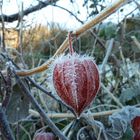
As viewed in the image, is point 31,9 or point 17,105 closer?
point 17,105

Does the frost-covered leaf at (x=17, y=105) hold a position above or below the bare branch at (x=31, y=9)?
below

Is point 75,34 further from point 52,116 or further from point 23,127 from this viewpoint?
point 23,127

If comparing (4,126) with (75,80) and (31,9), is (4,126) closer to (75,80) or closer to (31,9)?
A: (75,80)

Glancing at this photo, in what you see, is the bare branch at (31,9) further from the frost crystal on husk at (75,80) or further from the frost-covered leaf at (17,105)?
the frost crystal on husk at (75,80)

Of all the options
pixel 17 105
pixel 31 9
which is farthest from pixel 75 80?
pixel 31 9

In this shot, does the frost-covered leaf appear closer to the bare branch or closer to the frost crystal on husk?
the frost crystal on husk

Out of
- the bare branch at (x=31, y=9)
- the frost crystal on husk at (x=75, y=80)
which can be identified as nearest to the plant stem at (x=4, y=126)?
the frost crystal on husk at (x=75, y=80)

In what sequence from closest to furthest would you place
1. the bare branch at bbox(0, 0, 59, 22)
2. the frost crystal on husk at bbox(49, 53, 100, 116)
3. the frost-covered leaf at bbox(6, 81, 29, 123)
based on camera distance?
the frost crystal on husk at bbox(49, 53, 100, 116), the frost-covered leaf at bbox(6, 81, 29, 123), the bare branch at bbox(0, 0, 59, 22)

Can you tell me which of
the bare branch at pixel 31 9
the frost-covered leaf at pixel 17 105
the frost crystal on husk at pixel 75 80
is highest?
the bare branch at pixel 31 9

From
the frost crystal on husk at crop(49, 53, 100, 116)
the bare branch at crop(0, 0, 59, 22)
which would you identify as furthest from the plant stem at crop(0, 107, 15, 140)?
the bare branch at crop(0, 0, 59, 22)
